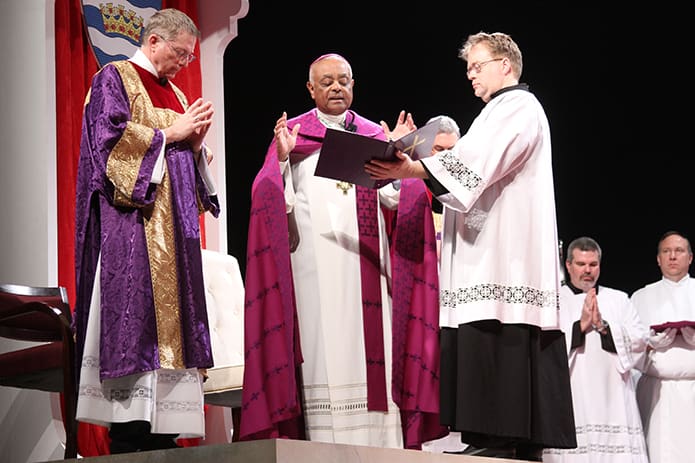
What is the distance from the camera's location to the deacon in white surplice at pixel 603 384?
703 centimetres

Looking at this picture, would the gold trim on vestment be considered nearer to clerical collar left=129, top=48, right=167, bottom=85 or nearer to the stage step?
clerical collar left=129, top=48, right=167, bottom=85

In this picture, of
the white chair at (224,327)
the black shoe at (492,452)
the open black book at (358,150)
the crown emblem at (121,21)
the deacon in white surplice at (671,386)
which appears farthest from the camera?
the deacon in white surplice at (671,386)

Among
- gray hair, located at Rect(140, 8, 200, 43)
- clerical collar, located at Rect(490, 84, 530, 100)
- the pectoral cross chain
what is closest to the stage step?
the pectoral cross chain

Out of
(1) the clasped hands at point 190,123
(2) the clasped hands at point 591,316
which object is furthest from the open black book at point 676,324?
(1) the clasped hands at point 190,123

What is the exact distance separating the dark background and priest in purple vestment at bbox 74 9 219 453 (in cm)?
405

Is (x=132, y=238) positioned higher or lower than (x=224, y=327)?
higher

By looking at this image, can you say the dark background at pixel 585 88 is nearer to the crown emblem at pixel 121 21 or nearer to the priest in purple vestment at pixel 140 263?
the crown emblem at pixel 121 21

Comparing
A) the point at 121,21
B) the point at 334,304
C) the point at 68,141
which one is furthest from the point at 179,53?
the point at 121,21

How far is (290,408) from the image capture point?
15.0 ft

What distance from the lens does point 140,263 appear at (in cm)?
443

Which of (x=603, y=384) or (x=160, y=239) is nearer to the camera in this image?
(x=160, y=239)

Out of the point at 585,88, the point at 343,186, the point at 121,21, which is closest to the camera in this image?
the point at 343,186

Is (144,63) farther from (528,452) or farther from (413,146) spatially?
(528,452)

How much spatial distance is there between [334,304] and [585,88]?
496cm
